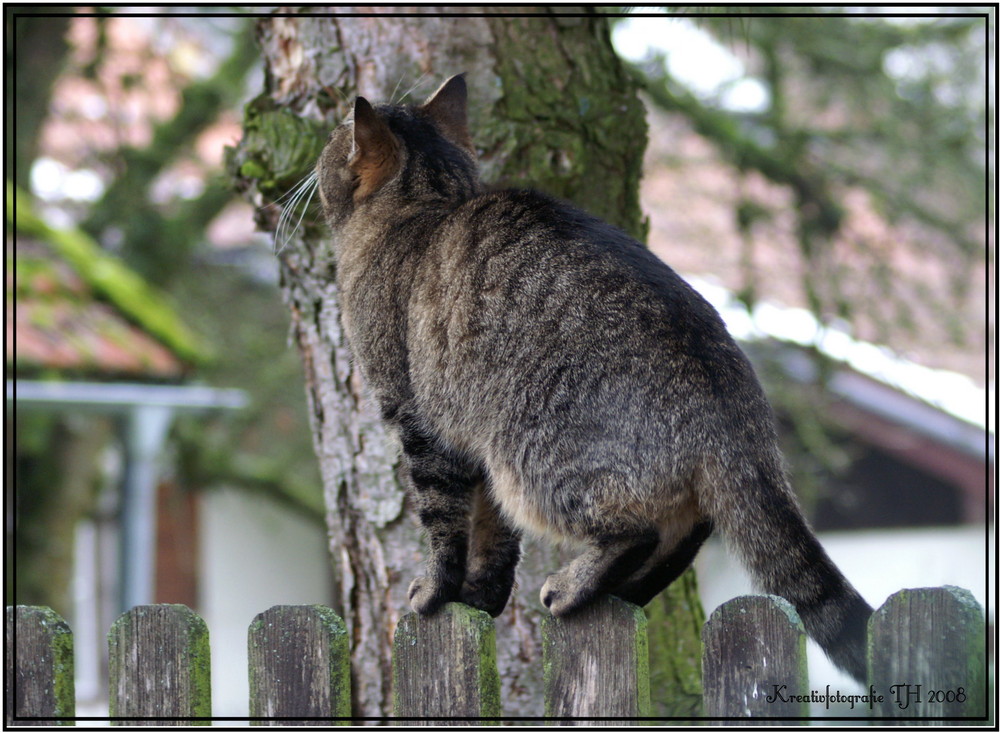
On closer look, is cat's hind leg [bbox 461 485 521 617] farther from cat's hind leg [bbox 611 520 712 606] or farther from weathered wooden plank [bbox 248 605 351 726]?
weathered wooden plank [bbox 248 605 351 726]

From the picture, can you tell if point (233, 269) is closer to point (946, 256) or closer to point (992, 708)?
point (946, 256)

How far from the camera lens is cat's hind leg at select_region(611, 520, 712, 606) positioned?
209cm

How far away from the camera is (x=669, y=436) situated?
6.32 ft

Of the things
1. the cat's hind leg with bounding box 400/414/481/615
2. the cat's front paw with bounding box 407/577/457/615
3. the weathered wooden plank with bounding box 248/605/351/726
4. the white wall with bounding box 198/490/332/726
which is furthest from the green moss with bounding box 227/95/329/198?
the white wall with bounding box 198/490/332/726

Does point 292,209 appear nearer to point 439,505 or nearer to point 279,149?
point 279,149

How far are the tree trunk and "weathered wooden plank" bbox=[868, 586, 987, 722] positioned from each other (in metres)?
1.15

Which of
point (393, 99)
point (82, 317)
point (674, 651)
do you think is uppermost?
point (82, 317)

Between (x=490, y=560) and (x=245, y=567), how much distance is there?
376 inches

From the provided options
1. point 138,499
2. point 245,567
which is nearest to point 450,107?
point 138,499

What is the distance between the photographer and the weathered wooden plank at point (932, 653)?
1.65 metres

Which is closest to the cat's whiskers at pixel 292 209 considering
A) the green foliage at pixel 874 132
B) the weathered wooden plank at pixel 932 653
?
the weathered wooden plank at pixel 932 653

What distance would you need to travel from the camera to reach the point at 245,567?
37.3 ft

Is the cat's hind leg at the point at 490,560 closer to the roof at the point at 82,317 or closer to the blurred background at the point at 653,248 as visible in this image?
the blurred background at the point at 653,248

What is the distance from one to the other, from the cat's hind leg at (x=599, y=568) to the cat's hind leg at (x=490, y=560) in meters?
0.40
